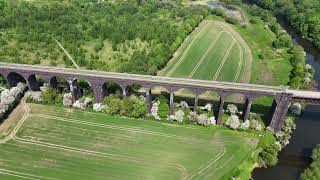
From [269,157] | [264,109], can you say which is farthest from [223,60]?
[269,157]

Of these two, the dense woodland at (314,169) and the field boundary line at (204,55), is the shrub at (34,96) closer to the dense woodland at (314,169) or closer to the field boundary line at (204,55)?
the field boundary line at (204,55)

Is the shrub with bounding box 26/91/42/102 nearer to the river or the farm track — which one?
the farm track

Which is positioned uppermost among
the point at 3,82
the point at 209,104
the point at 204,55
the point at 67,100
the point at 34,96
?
the point at 204,55

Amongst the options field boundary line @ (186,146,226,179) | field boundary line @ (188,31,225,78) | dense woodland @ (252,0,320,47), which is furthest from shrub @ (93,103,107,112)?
dense woodland @ (252,0,320,47)

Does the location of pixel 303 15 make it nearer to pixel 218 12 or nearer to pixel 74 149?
pixel 218 12

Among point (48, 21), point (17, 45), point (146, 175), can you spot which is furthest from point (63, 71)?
point (48, 21)

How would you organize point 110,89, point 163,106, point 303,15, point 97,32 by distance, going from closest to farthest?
point 163,106, point 110,89, point 97,32, point 303,15
